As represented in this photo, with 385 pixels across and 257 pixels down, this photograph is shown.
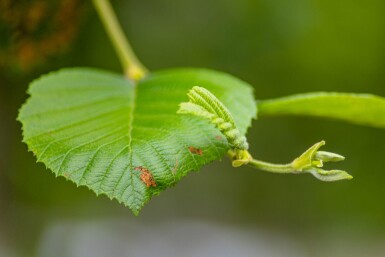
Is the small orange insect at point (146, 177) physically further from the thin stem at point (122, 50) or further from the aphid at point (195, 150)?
the thin stem at point (122, 50)

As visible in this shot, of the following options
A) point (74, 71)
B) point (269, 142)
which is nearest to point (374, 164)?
point (269, 142)

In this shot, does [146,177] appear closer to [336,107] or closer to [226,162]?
[336,107]

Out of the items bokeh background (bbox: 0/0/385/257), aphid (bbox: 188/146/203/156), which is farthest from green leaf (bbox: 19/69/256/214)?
bokeh background (bbox: 0/0/385/257)

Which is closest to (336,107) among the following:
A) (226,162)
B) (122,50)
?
(122,50)

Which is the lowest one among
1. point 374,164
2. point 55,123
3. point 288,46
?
point 55,123

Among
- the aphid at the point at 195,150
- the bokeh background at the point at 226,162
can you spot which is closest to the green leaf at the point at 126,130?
the aphid at the point at 195,150

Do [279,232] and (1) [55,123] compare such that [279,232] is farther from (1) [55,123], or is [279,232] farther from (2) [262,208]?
(1) [55,123]
